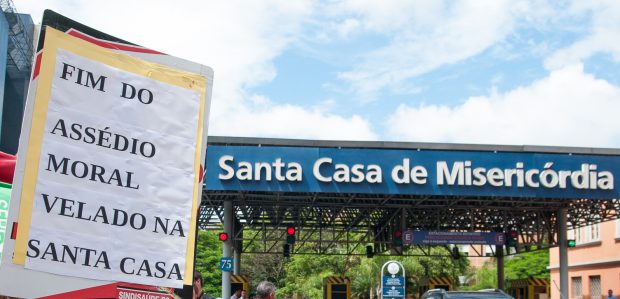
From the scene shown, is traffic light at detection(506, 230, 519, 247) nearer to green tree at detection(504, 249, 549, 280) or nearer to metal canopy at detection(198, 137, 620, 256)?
metal canopy at detection(198, 137, 620, 256)

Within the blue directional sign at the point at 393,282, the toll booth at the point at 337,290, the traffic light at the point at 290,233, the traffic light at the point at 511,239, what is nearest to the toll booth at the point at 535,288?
the traffic light at the point at 511,239

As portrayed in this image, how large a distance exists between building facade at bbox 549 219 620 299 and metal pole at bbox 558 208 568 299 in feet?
29.2

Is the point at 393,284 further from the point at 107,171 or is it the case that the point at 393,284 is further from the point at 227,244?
the point at 107,171

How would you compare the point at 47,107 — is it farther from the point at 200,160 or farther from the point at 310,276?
the point at 310,276

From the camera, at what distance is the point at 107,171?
11.7ft

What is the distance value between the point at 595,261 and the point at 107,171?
37.7 m

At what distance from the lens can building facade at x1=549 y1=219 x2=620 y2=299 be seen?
116 ft

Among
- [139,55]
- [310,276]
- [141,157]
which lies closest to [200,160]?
[141,157]

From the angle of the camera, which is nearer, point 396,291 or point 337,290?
point 396,291

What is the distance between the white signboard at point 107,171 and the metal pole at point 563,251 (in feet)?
74.1

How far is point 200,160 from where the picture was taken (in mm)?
3932

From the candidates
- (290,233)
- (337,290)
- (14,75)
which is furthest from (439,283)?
(14,75)

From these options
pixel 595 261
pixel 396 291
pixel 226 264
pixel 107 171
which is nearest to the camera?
pixel 107 171

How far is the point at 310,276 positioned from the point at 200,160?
5444 cm
